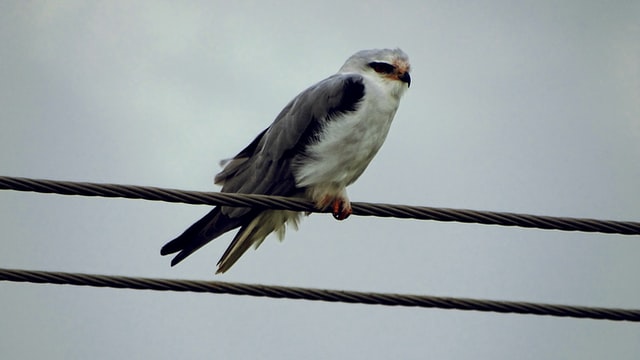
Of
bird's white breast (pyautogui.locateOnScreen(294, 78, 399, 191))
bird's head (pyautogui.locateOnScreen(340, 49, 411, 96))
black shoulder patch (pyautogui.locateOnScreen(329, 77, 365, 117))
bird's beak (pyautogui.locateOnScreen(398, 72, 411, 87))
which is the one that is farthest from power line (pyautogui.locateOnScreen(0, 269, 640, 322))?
bird's beak (pyautogui.locateOnScreen(398, 72, 411, 87))

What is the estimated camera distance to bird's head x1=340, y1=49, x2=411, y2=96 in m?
5.84

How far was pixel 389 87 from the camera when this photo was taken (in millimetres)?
5723

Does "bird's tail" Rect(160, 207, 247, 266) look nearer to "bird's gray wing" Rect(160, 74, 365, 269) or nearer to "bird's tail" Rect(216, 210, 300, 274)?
"bird's gray wing" Rect(160, 74, 365, 269)

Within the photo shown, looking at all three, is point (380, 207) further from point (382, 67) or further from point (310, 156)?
point (382, 67)

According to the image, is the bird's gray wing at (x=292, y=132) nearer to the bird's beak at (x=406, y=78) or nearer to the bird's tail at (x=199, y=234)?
the bird's tail at (x=199, y=234)

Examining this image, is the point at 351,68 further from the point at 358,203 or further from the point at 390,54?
the point at 358,203

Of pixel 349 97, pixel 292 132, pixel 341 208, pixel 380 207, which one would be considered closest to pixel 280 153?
pixel 292 132

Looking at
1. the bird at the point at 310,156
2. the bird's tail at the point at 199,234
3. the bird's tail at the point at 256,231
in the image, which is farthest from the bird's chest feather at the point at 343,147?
the bird's tail at the point at 199,234

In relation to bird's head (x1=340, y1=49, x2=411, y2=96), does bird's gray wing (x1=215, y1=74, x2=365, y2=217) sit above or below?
below

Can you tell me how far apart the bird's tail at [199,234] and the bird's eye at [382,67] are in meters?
1.47

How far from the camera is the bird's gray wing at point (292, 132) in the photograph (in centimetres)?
541

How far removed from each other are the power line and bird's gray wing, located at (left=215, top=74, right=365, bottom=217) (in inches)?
66.5

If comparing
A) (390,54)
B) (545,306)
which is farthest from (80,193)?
(390,54)

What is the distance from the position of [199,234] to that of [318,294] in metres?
1.67
